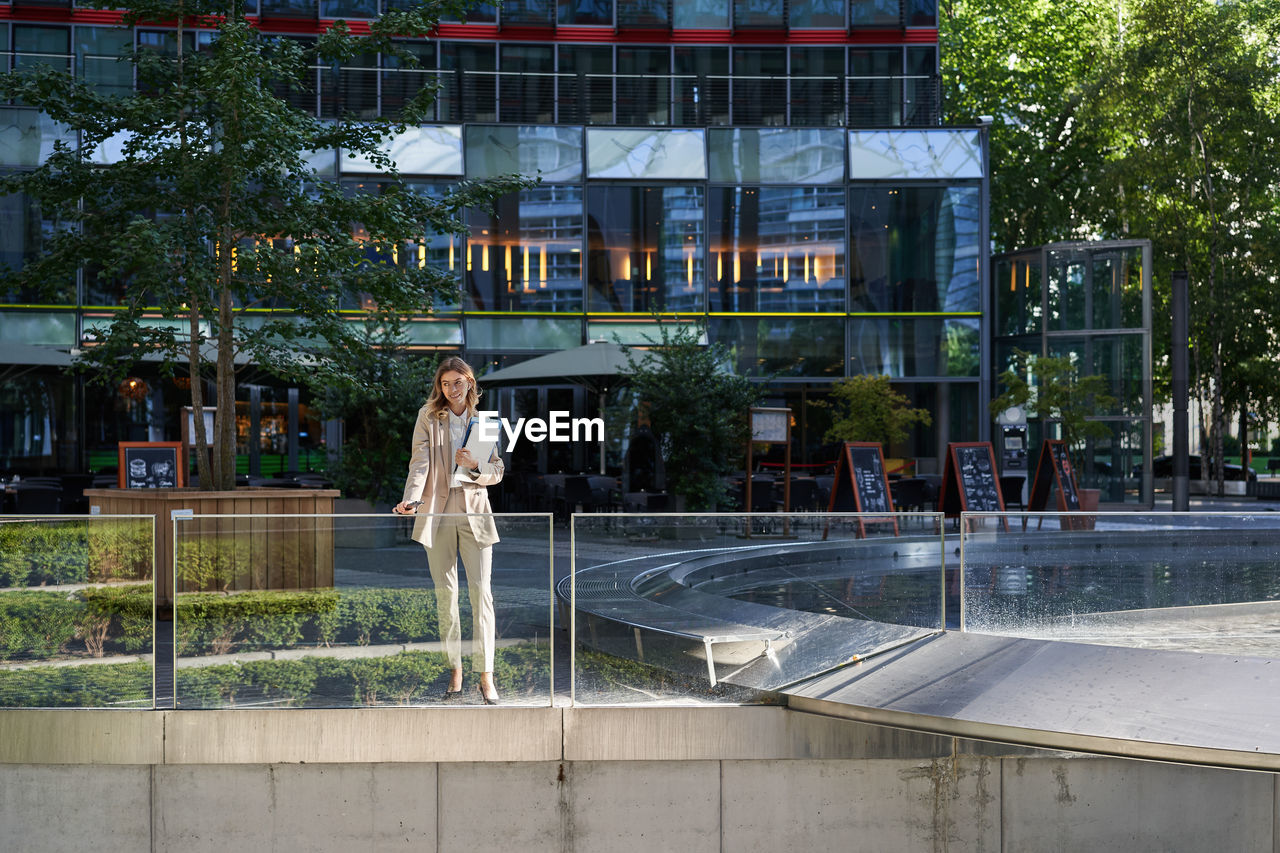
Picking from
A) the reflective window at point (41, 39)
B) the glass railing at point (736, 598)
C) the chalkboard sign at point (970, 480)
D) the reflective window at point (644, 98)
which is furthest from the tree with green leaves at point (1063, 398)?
the reflective window at point (41, 39)

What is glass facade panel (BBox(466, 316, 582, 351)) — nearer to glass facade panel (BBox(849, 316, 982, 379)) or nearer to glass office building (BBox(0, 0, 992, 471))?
glass office building (BBox(0, 0, 992, 471))

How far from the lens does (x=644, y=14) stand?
2745 centimetres

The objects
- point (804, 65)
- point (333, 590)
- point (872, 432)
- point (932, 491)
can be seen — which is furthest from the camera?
point (804, 65)

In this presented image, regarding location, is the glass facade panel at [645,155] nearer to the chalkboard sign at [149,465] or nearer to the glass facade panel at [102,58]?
the glass facade panel at [102,58]

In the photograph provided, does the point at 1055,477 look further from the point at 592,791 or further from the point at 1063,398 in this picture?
the point at 592,791

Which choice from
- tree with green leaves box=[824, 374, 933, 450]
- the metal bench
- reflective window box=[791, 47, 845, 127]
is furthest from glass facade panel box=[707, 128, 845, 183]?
the metal bench

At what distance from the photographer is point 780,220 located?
1015 inches

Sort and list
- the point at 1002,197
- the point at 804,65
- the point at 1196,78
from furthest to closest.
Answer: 1. the point at 1002,197
2. the point at 1196,78
3. the point at 804,65

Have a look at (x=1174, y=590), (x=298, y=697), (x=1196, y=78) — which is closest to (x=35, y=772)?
(x=298, y=697)

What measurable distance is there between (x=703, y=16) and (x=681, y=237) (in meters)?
5.65

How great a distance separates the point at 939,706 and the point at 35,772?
4.67 metres

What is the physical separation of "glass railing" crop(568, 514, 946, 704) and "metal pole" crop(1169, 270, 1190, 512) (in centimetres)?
1472

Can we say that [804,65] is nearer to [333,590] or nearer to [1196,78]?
[1196,78]

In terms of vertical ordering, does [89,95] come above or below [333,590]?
above
